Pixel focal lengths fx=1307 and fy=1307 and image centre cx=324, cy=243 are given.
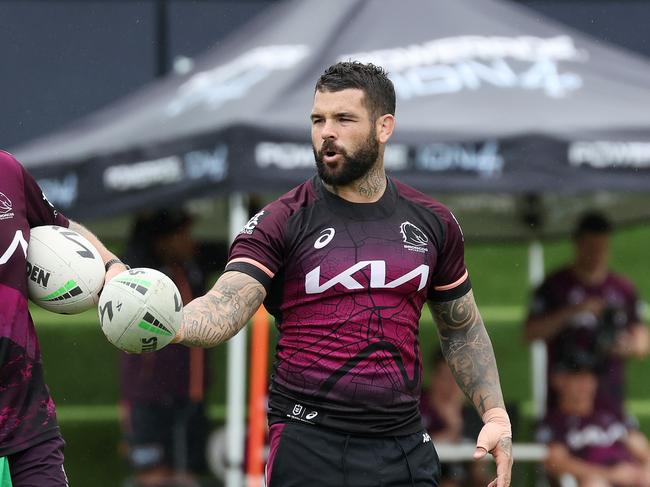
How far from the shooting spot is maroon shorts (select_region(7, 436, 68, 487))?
393cm

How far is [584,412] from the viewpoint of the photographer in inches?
311

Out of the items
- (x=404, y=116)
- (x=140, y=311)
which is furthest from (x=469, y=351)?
(x=404, y=116)

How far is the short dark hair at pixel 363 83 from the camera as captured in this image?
4.10 meters

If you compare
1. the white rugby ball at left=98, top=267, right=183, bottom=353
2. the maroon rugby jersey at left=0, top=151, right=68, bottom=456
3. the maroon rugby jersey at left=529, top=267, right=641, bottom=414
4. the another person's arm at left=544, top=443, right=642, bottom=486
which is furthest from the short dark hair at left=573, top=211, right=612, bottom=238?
the white rugby ball at left=98, top=267, right=183, bottom=353

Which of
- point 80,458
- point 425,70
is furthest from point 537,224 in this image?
point 80,458

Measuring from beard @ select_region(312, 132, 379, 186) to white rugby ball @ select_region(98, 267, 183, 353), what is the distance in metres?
0.69

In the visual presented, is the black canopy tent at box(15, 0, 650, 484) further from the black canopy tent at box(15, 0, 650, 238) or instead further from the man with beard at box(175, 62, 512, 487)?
the man with beard at box(175, 62, 512, 487)

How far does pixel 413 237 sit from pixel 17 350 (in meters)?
1.28

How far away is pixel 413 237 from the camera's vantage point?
4.17 meters

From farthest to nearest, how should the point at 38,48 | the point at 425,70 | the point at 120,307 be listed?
the point at 38,48 < the point at 425,70 < the point at 120,307

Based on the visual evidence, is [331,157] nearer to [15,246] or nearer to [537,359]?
[15,246]

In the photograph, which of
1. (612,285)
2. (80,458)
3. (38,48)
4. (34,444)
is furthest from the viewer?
(38,48)

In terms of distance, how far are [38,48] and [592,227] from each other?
16.0ft

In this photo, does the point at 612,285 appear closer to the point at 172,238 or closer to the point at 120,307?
the point at 172,238
